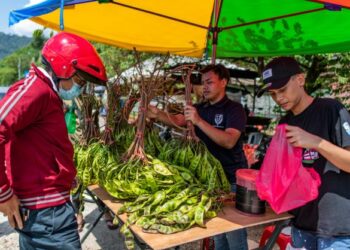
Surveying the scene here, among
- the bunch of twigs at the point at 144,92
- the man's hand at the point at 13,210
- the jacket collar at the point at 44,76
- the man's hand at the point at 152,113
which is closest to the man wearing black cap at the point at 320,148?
the bunch of twigs at the point at 144,92

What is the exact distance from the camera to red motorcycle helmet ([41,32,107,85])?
1886mm

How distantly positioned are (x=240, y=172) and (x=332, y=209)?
1.86 ft

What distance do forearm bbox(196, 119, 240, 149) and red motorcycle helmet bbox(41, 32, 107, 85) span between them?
2.88ft

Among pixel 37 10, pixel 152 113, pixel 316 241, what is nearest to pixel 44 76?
pixel 37 10

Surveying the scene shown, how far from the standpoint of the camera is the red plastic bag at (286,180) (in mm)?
1795

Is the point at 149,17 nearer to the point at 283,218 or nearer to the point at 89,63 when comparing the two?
the point at 89,63

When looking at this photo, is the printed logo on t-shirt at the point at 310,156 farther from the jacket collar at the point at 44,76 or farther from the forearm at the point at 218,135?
the jacket collar at the point at 44,76

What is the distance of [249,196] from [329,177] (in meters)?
0.47

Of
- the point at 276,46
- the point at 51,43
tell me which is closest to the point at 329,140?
the point at 51,43

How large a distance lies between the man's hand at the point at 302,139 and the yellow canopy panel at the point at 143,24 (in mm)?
1850

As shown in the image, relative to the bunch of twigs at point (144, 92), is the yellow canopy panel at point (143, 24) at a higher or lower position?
higher

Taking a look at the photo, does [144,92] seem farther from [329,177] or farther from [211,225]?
[329,177]

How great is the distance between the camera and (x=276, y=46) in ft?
13.1

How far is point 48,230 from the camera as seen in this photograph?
1900mm
